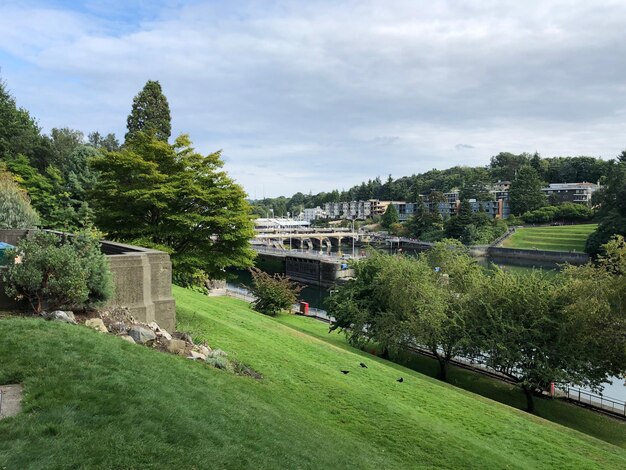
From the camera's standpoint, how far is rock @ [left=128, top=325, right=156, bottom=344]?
881 centimetres

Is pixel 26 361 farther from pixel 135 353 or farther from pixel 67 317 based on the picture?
pixel 67 317

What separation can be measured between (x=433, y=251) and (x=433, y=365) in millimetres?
12129

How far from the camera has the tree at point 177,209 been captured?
17.1 metres

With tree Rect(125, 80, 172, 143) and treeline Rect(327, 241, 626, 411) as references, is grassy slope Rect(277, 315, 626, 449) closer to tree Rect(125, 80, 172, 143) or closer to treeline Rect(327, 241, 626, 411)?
treeline Rect(327, 241, 626, 411)

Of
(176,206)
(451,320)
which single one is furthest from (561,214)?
(176,206)

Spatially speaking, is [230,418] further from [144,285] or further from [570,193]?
[570,193]

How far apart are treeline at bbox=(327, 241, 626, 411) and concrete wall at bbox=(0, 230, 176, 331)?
12692 millimetres

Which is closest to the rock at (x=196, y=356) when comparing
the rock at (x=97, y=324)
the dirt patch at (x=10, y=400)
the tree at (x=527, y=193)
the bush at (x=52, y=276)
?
the rock at (x=97, y=324)

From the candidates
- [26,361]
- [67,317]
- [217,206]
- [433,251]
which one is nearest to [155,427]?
[26,361]

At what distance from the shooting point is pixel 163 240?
17891 mm

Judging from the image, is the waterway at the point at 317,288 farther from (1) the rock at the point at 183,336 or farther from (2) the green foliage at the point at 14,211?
(2) the green foliage at the point at 14,211

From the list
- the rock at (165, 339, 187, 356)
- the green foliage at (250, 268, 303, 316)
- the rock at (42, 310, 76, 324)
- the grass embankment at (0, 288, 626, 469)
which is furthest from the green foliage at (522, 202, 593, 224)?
the rock at (42, 310, 76, 324)

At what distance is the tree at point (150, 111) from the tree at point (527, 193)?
323 feet

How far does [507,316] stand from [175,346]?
1523 centimetres
